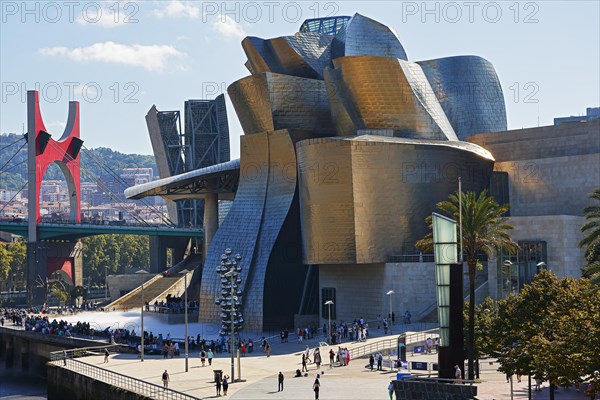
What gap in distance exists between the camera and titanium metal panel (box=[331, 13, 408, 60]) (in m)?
74.9

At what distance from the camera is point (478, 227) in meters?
41.6

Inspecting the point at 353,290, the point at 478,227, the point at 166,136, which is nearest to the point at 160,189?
the point at 353,290

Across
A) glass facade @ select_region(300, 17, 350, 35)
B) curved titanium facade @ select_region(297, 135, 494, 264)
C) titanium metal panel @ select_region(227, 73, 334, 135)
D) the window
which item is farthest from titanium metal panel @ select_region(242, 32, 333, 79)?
the window

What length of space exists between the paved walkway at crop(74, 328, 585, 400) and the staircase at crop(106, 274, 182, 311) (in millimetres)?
36401

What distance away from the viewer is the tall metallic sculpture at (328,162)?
65.9 metres

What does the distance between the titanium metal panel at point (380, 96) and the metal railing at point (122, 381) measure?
981 inches

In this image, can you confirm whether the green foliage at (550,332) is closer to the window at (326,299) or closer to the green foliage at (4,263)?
the window at (326,299)

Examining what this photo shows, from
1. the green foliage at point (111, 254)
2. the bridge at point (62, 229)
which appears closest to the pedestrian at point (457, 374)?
the bridge at point (62, 229)

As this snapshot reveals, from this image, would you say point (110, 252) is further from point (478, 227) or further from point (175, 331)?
point (478, 227)

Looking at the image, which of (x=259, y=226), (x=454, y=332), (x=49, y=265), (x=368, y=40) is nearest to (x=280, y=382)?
(x=454, y=332)

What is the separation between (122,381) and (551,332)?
18837 millimetres

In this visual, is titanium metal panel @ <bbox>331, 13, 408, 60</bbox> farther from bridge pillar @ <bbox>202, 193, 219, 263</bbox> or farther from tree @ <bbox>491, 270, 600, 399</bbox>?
tree @ <bbox>491, 270, 600, 399</bbox>

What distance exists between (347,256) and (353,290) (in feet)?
13.3

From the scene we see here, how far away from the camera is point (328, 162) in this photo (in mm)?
66000
